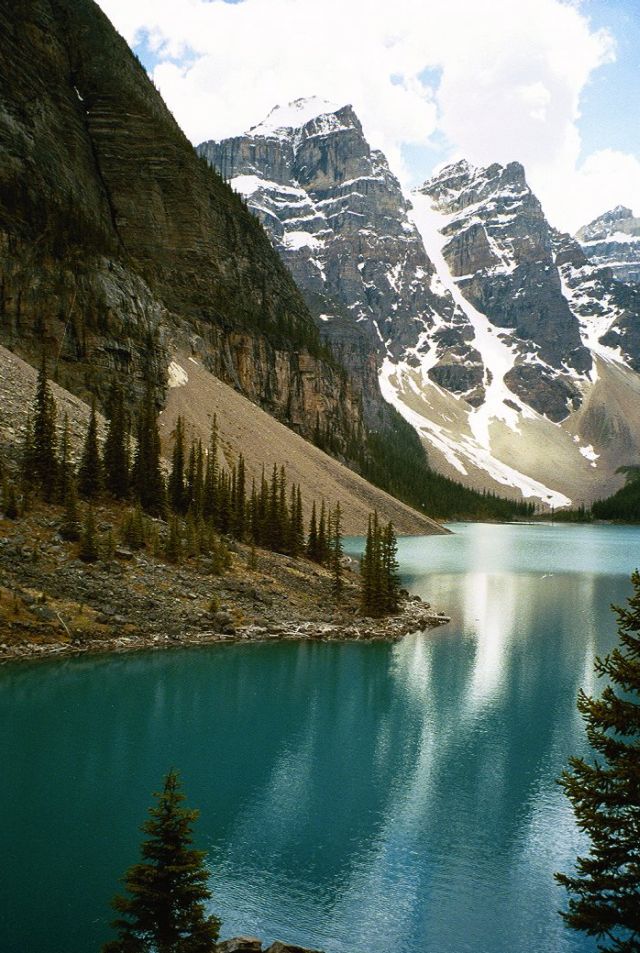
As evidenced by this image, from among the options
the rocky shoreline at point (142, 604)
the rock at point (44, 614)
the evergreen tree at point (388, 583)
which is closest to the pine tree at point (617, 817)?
the rocky shoreline at point (142, 604)

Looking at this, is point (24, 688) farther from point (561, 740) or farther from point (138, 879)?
point (561, 740)

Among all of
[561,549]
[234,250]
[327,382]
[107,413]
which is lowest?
[561,549]

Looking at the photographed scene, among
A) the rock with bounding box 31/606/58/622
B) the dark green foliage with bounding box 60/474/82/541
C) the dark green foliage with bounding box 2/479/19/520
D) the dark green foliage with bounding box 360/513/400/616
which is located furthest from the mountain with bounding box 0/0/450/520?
the dark green foliage with bounding box 360/513/400/616

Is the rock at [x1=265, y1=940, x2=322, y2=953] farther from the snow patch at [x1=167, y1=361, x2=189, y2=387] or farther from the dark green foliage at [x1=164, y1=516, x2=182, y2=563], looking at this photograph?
the snow patch at [x1=167, y1=361, x2=189, y2=387]

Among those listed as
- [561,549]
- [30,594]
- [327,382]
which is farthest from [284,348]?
[30,594]

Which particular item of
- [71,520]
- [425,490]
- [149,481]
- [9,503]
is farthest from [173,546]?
[425,490]

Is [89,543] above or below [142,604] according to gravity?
above

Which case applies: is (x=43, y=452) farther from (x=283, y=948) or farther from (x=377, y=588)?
(x=283, y=948)
